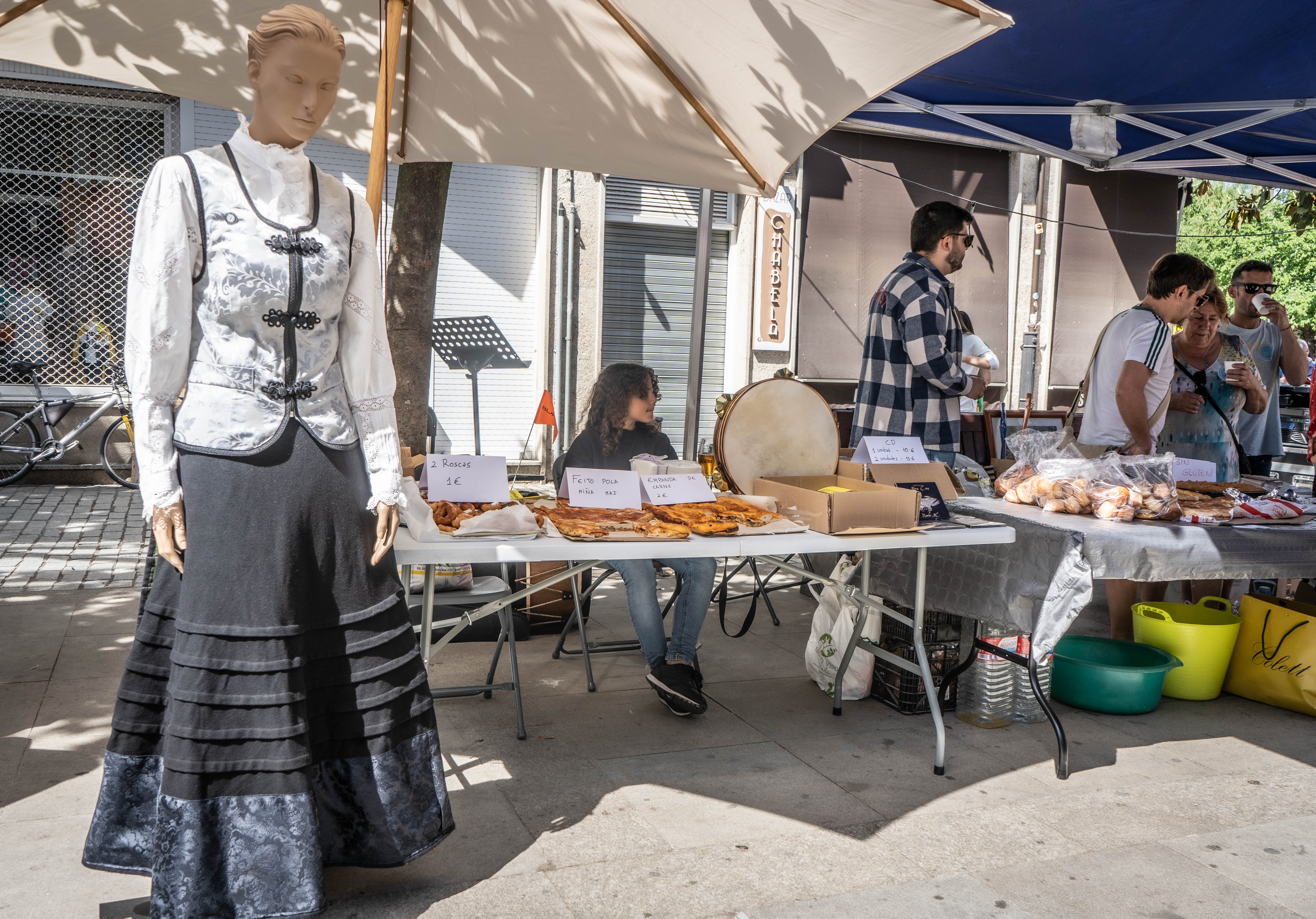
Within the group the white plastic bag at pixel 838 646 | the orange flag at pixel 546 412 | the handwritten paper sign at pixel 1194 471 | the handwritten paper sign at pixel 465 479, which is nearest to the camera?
the handwritten paper sign at pixel 465 479

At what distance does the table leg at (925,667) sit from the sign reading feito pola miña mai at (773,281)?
322 inches

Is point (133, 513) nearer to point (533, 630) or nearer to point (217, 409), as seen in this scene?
point (533, 630)

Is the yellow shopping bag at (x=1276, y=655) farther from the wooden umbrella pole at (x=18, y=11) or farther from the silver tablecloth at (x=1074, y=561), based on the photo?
the wooden umbrella pole at (x=18, y=11)

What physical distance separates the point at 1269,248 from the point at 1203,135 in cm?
3233

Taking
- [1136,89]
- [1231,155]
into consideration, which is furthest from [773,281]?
[1136,89]

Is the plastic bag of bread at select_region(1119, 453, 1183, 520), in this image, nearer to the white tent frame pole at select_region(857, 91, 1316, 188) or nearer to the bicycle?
the white tent frame pole at select_region(857, 91, 1316, 188)

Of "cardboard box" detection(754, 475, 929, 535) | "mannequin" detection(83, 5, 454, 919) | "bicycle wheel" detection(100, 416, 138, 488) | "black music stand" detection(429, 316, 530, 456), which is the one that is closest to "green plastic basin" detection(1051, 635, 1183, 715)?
"cardboard box" detection(754, 475, 929, 535)

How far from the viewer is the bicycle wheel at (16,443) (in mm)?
9234

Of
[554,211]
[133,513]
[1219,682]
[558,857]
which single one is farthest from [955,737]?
[554,211]

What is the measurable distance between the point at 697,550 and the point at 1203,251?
39617 millimetres

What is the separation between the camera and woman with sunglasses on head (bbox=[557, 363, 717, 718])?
3896 mm

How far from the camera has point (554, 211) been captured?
10734 mm

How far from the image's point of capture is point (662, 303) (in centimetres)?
1183

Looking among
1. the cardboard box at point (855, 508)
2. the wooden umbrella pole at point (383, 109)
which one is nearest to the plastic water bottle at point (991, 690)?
the cardboard box at point (855, 508)
